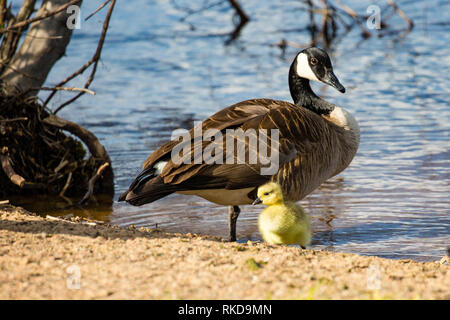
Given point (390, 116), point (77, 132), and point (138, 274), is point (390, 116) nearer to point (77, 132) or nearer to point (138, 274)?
point (77, 132)

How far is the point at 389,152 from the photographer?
9297 mm

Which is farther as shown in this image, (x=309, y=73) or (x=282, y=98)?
(x=282, y=98)

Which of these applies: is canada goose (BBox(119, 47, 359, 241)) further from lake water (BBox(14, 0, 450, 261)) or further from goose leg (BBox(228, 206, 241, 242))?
lake water (BBox(14, 0, 450, 261))

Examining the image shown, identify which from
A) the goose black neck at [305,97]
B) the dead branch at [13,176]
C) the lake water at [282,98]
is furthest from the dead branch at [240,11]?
the dead branch at [13,176]

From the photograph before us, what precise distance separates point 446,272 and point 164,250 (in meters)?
1.88

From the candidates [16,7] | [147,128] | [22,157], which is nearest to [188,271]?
[22,157]

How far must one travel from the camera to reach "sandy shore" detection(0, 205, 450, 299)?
3895 millimetres

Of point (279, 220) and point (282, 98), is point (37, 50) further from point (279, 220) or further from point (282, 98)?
point (282, 98)

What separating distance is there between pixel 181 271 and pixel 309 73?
11.2 ft

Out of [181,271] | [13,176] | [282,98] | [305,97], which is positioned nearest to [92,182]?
[13,176]

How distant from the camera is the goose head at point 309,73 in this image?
7.09m

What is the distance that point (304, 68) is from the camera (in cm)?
718

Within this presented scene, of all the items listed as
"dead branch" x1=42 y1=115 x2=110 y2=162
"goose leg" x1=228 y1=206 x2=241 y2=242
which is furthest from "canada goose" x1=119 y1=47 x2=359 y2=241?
"dead branch" x1=42 y1=115 x2=110 y2=162

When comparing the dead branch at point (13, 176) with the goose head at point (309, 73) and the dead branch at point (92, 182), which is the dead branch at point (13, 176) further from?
the goose head at point (309, 73)
